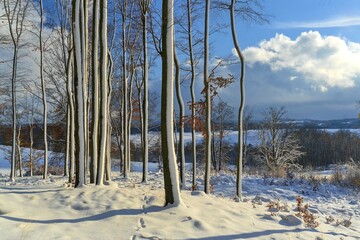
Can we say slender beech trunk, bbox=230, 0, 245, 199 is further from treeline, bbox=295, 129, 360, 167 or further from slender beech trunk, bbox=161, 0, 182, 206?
treeline, bbox=295, 129, 360, 167

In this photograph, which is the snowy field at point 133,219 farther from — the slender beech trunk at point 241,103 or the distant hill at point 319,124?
the distant hill at point 319,124

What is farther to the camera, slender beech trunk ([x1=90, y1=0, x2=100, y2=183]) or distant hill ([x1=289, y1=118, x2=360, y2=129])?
distant hill ([x1=289, y1=118, x2=360, y2=129])

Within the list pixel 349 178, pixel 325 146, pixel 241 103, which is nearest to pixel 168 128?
pixel 241 103

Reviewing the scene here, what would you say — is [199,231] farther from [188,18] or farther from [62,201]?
[188,18]

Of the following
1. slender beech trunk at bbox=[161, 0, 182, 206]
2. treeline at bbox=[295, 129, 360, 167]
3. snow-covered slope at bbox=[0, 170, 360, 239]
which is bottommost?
treeline at bbox=[295, 129, 360, 167]

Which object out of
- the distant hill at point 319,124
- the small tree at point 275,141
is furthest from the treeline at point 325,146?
the small tree at point 275,141

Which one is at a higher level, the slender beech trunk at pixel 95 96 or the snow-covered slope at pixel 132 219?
the slender beech trunk at pixel 95 96

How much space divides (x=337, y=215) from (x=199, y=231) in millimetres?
7089

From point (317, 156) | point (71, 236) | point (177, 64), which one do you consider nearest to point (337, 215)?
point (177, 64)

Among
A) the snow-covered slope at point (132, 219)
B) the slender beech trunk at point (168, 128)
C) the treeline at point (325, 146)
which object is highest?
the slender beech trunk at point (168, 128)

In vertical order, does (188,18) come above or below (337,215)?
above

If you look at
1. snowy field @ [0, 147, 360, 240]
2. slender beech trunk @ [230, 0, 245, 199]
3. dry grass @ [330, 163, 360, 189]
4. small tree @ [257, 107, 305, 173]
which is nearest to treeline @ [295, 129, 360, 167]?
small tree @ [257, 107, 305, 173]

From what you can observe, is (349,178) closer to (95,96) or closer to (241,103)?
(241,103)

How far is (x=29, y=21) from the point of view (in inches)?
646
